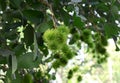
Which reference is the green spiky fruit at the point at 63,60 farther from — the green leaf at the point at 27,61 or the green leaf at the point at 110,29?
the green leaf at the point at 110,29

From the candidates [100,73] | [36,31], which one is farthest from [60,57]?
[100,73]

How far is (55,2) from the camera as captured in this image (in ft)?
3.84

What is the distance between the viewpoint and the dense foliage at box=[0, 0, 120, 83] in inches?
36.2

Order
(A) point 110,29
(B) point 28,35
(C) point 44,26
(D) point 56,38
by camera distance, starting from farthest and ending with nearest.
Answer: (A) point 110,29 → (B) point 28,35 → (C) point 44,26 → (D) point 56,38

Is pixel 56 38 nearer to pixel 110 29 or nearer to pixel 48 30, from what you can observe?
pixel 48 30

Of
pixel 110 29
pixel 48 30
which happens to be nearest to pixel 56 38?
pixel 48 30

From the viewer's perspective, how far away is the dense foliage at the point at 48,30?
3.02 feet

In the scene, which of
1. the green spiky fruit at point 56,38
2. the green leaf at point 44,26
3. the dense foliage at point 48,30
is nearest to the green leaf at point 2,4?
the dense foliage at point 48,30

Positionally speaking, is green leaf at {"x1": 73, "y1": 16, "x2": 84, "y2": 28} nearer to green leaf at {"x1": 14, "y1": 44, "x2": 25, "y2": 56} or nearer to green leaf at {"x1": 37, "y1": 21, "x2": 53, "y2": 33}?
green leaf at {"x1": 37, "y1": 21, "x2": 53, "y2": 33}

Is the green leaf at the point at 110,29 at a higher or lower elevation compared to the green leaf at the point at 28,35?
higher

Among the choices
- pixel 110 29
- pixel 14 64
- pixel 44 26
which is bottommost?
pixel 14 64

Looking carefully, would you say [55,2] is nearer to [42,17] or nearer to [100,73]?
[42,17]

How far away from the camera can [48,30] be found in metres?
0.88

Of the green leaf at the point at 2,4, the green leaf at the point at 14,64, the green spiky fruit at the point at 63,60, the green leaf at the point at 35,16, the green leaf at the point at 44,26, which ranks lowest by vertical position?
the green leaf at the point at 14,64
